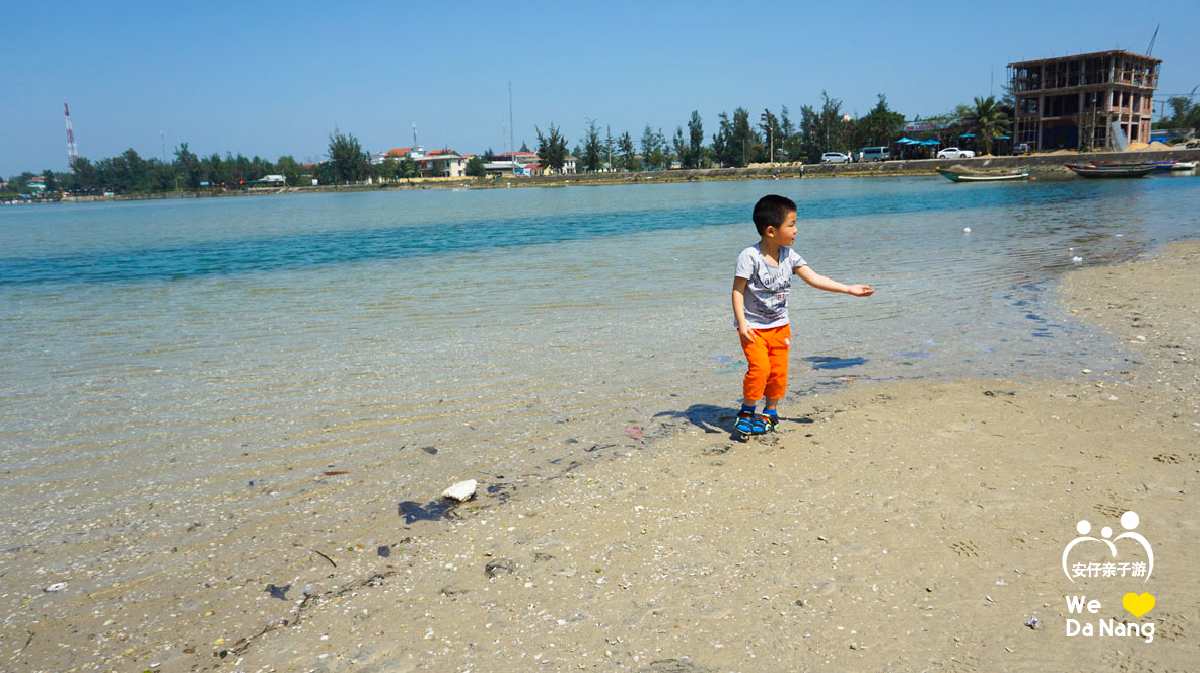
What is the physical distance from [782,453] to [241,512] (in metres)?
3.23

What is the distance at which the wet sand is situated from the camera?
8.57 ft

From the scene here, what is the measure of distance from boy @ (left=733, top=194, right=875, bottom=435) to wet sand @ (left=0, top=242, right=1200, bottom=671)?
0.31 m

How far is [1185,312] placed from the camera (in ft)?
25.2

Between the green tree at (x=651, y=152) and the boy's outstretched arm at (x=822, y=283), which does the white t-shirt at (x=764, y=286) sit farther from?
the green tree at (x=651, y=152)

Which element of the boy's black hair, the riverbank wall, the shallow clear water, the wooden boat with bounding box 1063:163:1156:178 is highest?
the riverbank wall

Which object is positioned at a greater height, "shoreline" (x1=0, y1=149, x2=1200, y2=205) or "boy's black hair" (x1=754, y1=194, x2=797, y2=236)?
"shoreline" (x1=0, y1=149, x2=1200, y2=205)

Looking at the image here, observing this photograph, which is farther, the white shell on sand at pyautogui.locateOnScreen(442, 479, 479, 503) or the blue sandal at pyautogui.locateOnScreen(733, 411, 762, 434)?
the blue sandal at pyautogui.locateOnScreen(733, 411, 762, 434)

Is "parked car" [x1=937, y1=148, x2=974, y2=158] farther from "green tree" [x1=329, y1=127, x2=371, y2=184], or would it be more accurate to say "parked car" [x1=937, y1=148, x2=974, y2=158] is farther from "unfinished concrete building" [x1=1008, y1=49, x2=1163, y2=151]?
"green tree" [x1=329, y1=127, x2=371, y2=184]

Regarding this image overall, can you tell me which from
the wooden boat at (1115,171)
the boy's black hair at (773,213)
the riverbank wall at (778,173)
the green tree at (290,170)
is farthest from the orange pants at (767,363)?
the green tree at (290,170)

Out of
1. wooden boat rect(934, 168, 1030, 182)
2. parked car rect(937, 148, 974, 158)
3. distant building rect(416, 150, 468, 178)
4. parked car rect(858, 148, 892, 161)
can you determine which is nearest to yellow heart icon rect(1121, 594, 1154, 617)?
wooden boat rect(934, 168, 1030, 182)

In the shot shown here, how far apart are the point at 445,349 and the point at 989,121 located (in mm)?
87149

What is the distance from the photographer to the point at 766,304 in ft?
15.3
